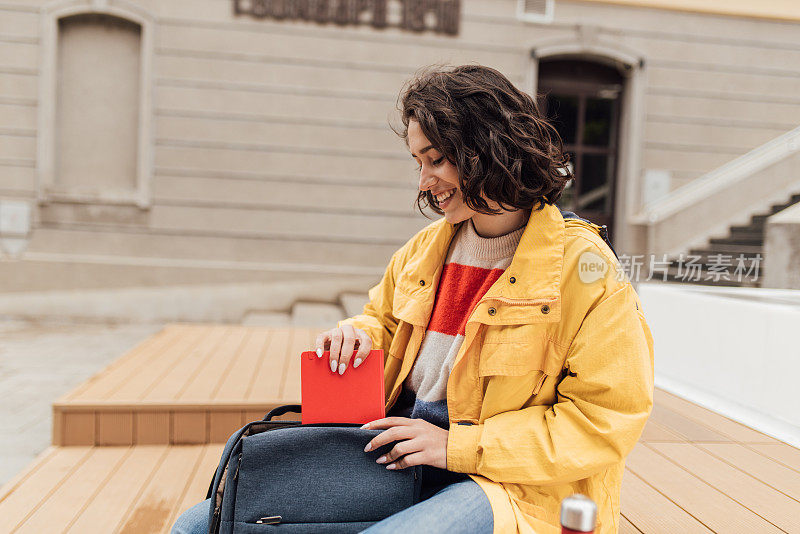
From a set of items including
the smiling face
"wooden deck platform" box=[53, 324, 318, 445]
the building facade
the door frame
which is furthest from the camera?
the door frame

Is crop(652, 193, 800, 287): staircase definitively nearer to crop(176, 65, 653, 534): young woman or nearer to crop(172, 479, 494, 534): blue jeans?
crop(176, 65, 653, 534): young woman

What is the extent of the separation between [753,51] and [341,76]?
4.86 m

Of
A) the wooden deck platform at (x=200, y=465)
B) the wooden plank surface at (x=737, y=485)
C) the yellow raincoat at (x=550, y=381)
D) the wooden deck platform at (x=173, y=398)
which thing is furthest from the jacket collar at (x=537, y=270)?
the wooden deck platform at (x=173, y=398)

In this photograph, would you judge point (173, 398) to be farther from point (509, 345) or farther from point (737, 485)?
point (737, 485)

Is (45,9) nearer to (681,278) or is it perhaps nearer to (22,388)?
(22,388)

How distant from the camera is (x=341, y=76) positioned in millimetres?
6730

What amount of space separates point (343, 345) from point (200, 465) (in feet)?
4.65

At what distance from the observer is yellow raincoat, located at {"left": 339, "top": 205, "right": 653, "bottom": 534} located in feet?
3.72

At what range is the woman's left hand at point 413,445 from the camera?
1.17 m

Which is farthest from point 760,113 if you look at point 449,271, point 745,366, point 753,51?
point 449,271

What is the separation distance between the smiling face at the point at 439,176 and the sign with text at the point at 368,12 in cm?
586

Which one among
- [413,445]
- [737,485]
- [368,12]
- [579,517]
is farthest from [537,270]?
[368,12]

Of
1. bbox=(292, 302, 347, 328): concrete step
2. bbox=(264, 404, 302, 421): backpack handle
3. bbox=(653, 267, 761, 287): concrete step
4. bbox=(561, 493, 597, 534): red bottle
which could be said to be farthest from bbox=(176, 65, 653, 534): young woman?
bbox=(292, 302, 347, 328): concrete step

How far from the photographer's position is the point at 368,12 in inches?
264
